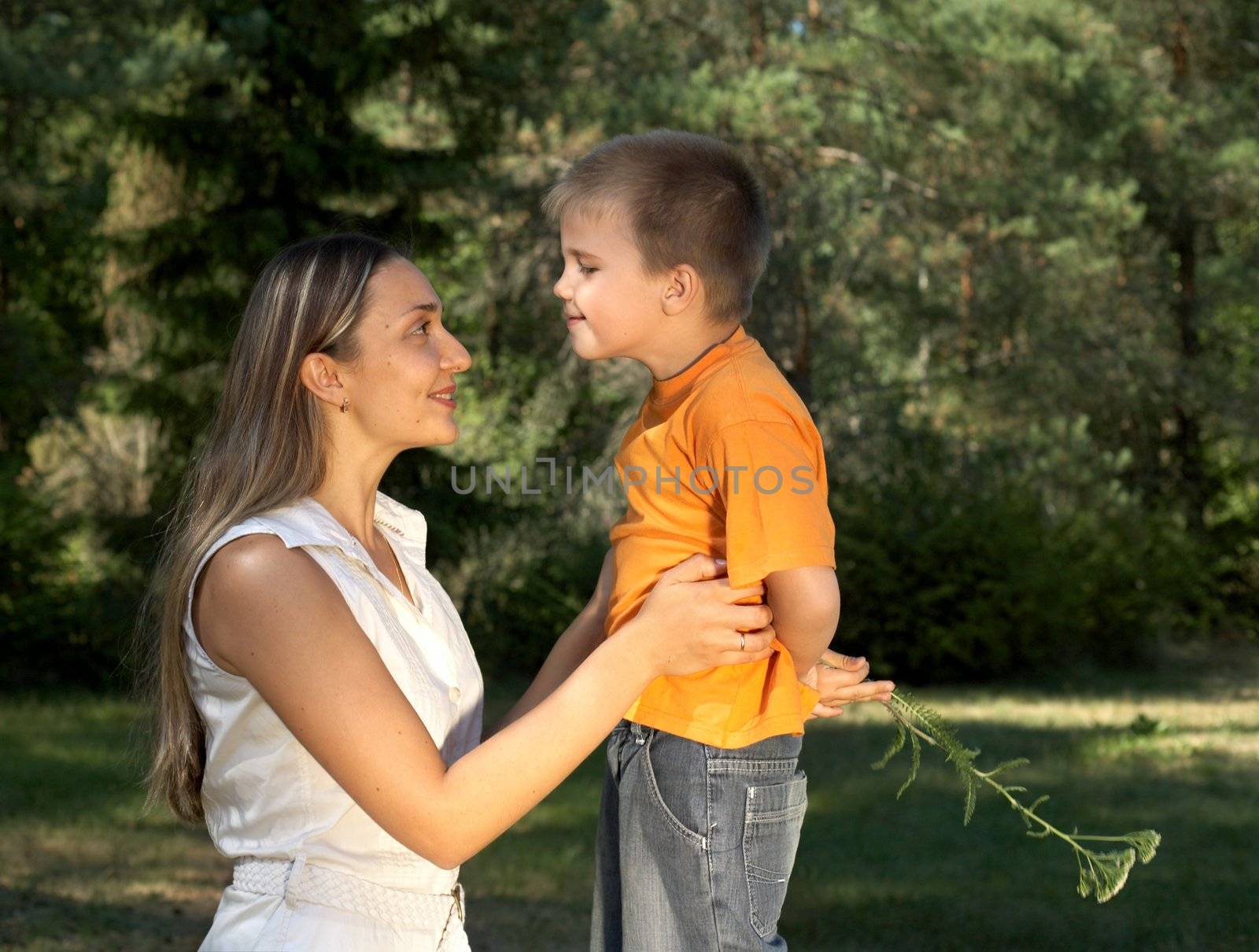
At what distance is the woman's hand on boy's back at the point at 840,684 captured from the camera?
259cm

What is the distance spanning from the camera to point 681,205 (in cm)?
256

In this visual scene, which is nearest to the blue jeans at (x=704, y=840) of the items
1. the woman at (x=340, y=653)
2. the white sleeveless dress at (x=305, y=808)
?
the woman at (x=340, y=653)

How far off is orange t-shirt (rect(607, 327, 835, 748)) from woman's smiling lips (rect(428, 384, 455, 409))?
0.36 m

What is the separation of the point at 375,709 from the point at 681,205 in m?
1.10

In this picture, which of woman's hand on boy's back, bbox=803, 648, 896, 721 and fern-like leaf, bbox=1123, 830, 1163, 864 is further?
woman's hand on boy's back, bbox=803, 648, 896, 721

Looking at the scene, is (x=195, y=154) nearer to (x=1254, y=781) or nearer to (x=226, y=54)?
(x=226, y=54)

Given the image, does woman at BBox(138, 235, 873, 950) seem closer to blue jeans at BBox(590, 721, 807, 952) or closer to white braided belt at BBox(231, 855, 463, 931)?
white braided belt at BBox(231, 855, 463, 931)

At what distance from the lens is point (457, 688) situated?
2.21m

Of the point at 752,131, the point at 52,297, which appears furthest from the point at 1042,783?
the point at 52,297

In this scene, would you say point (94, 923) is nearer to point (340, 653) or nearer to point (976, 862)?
point (976, 862)

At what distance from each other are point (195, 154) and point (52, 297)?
46.0ft

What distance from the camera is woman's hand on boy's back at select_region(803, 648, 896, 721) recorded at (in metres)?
2.59

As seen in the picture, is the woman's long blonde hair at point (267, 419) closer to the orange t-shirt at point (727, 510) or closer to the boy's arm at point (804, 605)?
the orange t-shirt at point (727, 510)

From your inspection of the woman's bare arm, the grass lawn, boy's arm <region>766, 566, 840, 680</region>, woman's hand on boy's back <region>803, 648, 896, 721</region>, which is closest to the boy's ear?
boy's arm <region>766, 566, 840, 680</region>
